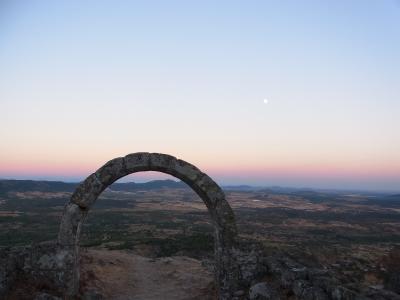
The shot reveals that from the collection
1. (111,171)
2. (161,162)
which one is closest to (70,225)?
(111,171)

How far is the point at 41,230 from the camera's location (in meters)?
34.9

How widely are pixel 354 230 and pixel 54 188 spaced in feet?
298

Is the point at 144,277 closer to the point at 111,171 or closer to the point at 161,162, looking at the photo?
the point at 111,171

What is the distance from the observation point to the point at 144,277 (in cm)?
1644

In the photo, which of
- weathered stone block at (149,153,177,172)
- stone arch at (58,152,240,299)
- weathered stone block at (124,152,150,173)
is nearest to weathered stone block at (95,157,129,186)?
stone arch at (58,152,240,299)

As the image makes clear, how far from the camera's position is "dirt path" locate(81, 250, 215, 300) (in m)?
13.9

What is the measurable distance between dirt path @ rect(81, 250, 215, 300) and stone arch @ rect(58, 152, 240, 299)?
1338mm

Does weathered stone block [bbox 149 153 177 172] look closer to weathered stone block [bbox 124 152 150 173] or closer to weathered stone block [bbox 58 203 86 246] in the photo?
weathered stone block [bbox 124 152 150 173]

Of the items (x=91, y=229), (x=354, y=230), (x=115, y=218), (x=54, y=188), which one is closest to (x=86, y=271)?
(x=91, y=229)

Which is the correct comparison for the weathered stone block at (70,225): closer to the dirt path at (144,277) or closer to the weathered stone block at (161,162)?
the dirt path at (144,277)

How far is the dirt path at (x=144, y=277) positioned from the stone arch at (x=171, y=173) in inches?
52.7

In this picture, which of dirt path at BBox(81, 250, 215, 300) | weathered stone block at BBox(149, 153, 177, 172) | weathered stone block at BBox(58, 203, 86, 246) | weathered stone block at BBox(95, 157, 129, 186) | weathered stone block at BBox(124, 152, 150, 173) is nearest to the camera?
weathered stone block at BBox(58, 203, 86, 246)

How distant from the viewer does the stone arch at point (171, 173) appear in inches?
477

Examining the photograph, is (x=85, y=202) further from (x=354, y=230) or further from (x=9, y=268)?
(x=354, y=230)
